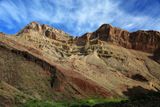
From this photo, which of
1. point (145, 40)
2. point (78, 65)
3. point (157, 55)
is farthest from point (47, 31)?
point (78, 65)

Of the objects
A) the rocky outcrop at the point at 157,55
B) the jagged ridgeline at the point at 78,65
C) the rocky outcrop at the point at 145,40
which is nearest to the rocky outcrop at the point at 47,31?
the jagged ridgeline at the point at 78,65

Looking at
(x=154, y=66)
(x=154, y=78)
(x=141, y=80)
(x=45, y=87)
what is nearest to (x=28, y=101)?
(x=45, y=87)

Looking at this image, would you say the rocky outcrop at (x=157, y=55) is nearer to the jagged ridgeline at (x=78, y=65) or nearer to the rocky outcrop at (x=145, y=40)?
the jagged ridgeline at (x=78, y=65)

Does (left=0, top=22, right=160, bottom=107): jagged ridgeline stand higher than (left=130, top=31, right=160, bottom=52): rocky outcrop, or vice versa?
(left=130, top=31, right=160, bottom=52): rocky outcrop

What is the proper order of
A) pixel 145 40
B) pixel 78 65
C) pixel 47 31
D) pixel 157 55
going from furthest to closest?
pixel 145 40 → pixel 47 31 → pixel 157 55 → pixel 78 65

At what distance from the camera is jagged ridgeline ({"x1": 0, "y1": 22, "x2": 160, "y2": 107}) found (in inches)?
2544

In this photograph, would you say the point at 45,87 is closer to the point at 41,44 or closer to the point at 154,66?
the point at 41,44

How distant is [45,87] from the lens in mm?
66062

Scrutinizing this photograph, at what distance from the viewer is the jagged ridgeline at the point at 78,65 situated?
6462 cm

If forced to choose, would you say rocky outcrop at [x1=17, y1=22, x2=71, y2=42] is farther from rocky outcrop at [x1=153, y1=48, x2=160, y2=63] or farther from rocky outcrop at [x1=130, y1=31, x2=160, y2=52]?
rocky outcrop at [x1=153, y1=48, x2=160, y2=63]

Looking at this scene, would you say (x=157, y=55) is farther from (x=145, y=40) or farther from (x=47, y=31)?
(x=47, y=31)

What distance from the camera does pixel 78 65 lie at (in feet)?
293

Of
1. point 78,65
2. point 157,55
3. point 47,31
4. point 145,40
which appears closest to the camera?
point 78,65

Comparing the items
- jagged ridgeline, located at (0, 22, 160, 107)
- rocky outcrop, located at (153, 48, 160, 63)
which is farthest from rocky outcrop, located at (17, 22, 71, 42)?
rocky outcrop, located at (153, 48, 160, 63)
